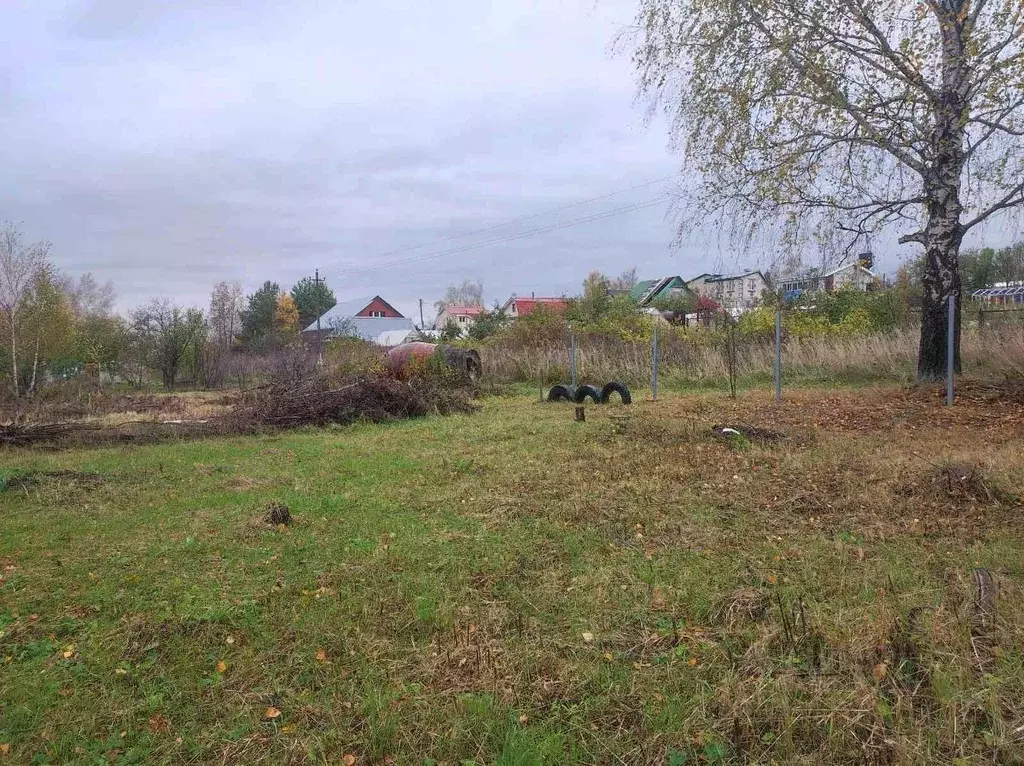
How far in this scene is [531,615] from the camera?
3.49 metres

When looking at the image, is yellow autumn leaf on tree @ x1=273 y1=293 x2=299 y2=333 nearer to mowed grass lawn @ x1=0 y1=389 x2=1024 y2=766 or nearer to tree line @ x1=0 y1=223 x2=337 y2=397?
tree line @ x1=0 y1=223 x2=337 y2=397

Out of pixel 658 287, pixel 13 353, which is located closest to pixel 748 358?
pixel 13 353

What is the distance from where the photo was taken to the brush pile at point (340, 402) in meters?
11.8

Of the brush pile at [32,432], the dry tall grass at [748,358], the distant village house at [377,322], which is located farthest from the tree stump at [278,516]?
the distant village house at [377,322]

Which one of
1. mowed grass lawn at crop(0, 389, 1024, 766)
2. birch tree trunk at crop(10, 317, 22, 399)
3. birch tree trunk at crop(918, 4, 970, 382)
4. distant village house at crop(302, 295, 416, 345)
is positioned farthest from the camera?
distant village house at crop(302, 295, 416, 345)

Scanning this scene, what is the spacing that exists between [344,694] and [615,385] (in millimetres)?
10631

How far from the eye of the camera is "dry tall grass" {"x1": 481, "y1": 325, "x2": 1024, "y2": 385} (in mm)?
13430

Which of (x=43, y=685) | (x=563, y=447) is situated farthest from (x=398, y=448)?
(x=43, y=685)

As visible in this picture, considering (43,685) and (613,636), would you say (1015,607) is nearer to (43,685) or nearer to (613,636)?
(613,636)

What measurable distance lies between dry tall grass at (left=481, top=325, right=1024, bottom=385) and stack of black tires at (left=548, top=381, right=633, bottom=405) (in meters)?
4.30

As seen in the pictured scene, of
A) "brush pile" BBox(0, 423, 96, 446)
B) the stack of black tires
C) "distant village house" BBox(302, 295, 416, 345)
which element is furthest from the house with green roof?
"brush pile" BBox(0, 423, 96, 446)

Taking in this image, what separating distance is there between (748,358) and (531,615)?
15.8 metres

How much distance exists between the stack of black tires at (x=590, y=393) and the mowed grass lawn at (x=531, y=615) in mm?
5856

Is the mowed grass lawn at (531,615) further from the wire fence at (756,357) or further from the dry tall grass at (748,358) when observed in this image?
the dry tall grass at (748,358)
